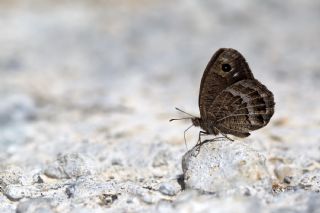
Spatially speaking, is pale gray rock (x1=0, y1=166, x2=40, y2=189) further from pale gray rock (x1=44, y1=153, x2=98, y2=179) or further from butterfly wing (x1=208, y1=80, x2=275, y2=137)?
butterfly wing (x1=208, y1=80, x2=275, y2=137)

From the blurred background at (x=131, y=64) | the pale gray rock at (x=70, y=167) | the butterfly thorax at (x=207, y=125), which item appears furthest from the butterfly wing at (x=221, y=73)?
the blurred background at (x=131, y=64)

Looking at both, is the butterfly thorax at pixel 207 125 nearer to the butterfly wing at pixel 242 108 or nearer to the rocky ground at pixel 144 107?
the butterfly wing at pixel 242 108

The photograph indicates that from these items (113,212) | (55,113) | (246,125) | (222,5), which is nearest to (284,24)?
(222,5)

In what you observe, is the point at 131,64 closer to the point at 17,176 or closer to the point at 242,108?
the point at 242,108

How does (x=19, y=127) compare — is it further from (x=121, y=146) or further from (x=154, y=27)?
(x=154, y=27)

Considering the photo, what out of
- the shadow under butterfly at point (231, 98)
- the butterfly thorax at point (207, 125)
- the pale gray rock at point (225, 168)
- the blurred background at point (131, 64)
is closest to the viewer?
the pale gray rock at point (225, 168)

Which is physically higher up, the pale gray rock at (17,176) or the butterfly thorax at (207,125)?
the butterfly thorax at (207,125)

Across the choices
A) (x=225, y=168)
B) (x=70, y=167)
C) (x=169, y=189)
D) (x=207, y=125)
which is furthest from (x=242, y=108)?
(x=70, y=167)
